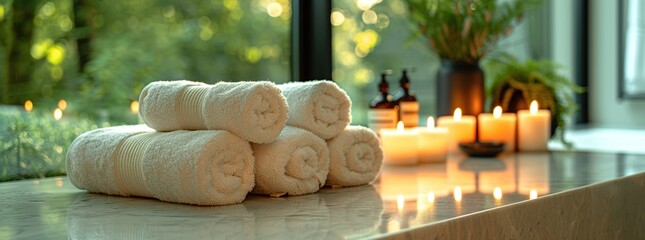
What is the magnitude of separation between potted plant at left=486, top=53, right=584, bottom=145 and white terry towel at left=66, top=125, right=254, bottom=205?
1117 millimetres

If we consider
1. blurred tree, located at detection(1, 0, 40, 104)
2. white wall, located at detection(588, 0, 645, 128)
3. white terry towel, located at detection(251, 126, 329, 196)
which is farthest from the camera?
white wall, located at detection(588, 0, 645, 128)

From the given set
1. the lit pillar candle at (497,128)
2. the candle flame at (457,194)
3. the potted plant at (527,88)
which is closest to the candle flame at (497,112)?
the lit pillar candle at (497,128)

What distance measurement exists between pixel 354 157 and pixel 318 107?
11 cm

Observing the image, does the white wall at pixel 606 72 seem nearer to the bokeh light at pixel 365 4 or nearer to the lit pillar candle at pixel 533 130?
the lit pillar candle at pixel 533 130

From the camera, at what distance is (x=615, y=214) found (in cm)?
143

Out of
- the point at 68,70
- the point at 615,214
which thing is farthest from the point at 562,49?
the point at 68,70

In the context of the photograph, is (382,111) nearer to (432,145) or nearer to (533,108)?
(432,145)

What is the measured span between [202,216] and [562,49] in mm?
2331

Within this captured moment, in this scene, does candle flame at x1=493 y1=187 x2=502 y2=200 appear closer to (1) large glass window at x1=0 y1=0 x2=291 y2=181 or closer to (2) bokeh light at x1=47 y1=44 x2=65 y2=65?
(1) large glass window at x1=0 y1=0 x2=291 y2=181

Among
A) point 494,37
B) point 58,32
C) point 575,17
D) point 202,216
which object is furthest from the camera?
point 575,17

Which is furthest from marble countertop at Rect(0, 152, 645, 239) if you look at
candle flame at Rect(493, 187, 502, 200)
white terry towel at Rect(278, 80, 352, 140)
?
white terry towel at Rect(278, 80, 352, 140)

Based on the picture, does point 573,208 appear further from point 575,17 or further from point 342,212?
point 575,17

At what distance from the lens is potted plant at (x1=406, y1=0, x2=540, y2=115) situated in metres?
2.07

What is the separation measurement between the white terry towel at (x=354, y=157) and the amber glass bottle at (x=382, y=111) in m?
0.39
